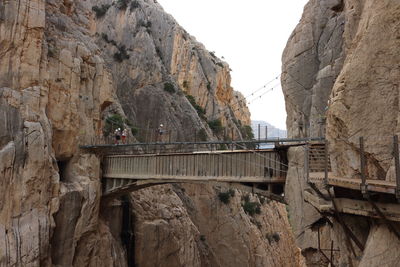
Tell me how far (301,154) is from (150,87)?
2753cm

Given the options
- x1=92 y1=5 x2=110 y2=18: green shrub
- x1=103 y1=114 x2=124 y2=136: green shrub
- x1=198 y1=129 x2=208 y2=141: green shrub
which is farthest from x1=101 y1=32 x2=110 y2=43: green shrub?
x1=198 y1=129 x2=208 y2=141: green shrub

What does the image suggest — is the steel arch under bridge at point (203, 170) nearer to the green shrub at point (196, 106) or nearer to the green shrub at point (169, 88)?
the green shrub at point (169, 88)

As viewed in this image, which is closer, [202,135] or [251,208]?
[251,208]

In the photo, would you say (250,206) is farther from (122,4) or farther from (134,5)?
(122,4)

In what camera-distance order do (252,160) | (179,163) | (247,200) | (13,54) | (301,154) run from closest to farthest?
(301,154), (252,160), (13,54), (179,163), (247,200)

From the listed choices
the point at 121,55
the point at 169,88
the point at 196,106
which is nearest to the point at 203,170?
the point at 169,88

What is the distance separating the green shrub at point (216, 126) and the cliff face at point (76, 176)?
6.47 metres

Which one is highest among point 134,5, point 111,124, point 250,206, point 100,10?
point 134,5

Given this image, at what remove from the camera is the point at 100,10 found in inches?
1577

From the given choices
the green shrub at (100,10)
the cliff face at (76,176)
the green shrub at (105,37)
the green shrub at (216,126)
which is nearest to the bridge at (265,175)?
the cliff face at (76,176)

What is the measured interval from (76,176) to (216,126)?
87.0ft

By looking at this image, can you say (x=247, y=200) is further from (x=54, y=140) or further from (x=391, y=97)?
(x=391, y=97)

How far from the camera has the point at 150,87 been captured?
35.7 metres

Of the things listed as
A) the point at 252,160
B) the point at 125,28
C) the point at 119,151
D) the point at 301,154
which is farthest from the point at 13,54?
the point at 125,28
